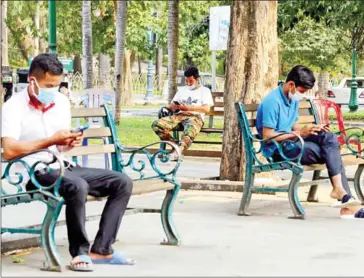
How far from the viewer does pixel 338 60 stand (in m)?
58.1

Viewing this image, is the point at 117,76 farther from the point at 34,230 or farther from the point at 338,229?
the point at 34,230

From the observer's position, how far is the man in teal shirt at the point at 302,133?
993 cm

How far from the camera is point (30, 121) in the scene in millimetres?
A: 7156

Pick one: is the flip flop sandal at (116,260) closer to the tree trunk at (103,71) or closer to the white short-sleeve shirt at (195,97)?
the white short-sleeve shirt at (195,97)

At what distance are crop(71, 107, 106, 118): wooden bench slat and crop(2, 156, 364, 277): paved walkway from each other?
3.29 feet

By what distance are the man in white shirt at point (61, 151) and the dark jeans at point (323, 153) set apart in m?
3.08

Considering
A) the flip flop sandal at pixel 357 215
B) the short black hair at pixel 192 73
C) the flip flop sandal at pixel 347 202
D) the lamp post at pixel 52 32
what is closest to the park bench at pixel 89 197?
the flip flop sandal at pixel 347 202

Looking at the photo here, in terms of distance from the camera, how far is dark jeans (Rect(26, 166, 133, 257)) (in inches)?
274

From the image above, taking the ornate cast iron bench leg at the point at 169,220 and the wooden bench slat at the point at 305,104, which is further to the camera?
the wooden bench slat at the point at 305,104

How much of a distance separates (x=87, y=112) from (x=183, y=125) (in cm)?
766

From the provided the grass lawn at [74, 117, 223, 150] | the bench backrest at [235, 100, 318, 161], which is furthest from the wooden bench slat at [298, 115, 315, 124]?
the grass lawn at [74, 117, 223, 150]

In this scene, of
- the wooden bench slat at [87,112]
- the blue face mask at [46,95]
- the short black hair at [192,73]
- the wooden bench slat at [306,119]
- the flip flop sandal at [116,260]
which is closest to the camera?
the blue face mask at [46,95]

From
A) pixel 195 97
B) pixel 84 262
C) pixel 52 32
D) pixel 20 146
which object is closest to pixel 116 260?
pixel 84 262

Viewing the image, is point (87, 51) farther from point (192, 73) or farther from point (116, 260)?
point (116, 260)
